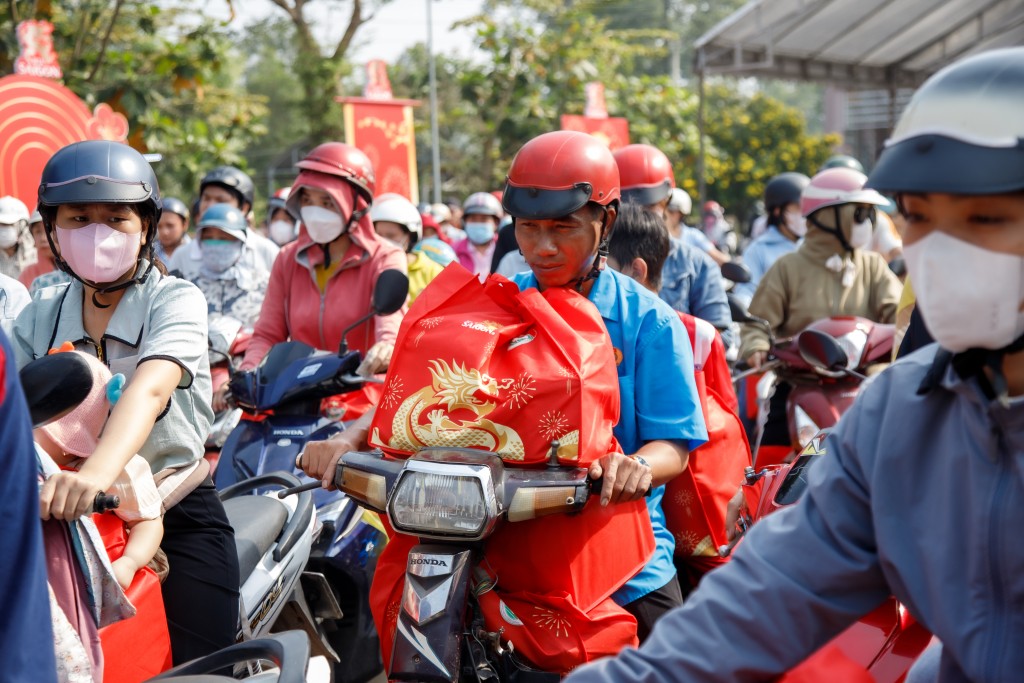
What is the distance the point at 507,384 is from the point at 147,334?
1.05 m

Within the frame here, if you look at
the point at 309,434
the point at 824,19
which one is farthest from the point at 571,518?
the point at 824,19

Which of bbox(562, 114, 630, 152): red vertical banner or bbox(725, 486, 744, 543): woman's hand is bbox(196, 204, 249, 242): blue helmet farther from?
bbox(562, 114, 630, 152): red vertical banner

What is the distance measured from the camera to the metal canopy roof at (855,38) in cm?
1691

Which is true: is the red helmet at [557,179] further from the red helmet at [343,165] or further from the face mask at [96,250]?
the red helmet at [343,165]

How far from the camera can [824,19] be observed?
17797mm

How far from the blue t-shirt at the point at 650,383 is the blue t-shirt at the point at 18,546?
1.50 m

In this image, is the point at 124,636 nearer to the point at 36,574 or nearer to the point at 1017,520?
the point at 36,574

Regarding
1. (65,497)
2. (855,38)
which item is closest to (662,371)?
(65,497)

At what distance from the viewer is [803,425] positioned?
5156 mm

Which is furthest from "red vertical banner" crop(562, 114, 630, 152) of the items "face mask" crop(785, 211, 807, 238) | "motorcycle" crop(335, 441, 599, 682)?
"motorcycle" crop(335, 441, 599, 682)

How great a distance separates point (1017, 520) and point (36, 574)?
138 cm

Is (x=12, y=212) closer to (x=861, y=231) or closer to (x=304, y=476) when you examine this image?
(x=304, y=476)

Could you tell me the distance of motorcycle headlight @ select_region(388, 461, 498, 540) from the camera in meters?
2.51

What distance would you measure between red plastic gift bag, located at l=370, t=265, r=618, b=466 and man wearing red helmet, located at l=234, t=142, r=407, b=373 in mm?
2618
